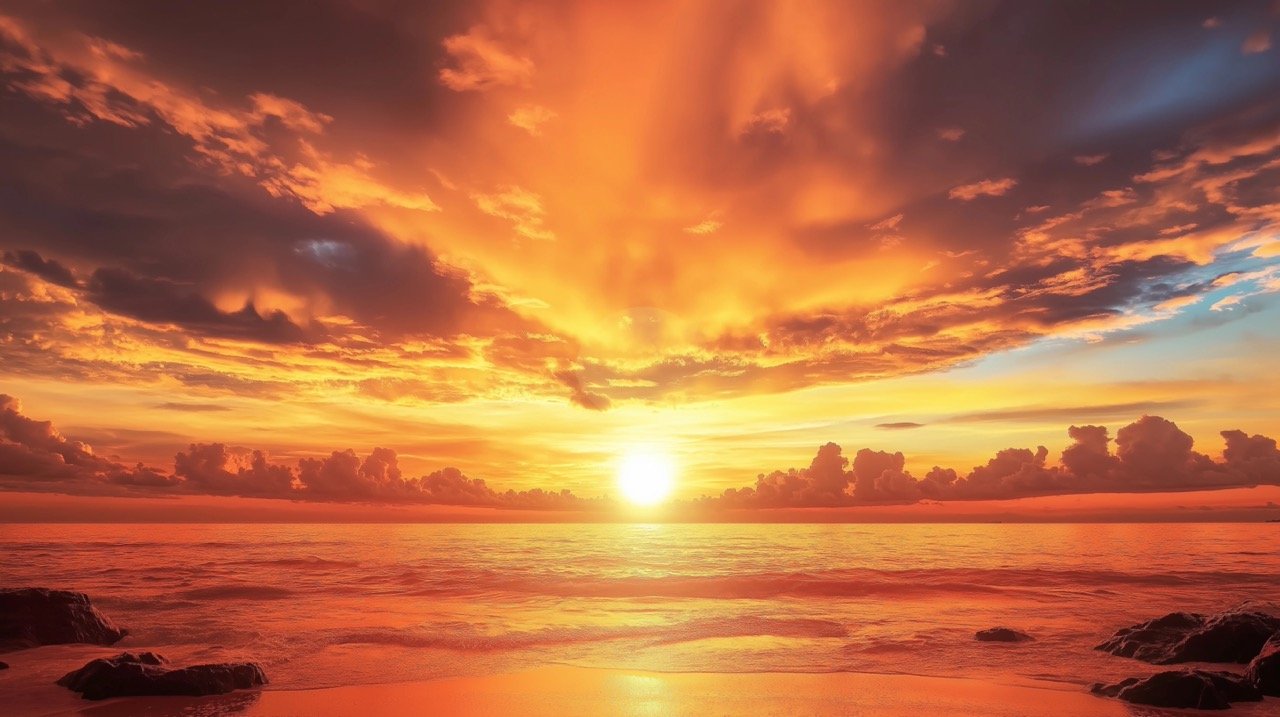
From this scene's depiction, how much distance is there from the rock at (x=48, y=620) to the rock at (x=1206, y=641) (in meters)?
30.2

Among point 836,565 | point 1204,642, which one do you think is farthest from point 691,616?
point 836,565

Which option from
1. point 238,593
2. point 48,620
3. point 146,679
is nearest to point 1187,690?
point 146,679

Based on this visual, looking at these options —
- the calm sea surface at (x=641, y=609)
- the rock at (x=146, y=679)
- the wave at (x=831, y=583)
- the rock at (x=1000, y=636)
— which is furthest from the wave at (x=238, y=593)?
the rock at (x=1000, y=636)

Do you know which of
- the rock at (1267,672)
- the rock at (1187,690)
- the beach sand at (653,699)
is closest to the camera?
the beach sand at (653,699)

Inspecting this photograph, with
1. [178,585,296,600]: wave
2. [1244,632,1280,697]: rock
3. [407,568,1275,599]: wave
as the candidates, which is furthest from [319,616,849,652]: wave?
[178,585,296,600]: wave

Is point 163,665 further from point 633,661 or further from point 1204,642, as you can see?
point 1204,642

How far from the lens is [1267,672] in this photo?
13.5 metres

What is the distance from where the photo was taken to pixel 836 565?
49.8m

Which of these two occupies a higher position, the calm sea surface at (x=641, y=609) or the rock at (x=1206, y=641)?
the rock at (x=1206, y=641)

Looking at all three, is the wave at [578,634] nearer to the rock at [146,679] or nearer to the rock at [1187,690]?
the rock at [146,679]

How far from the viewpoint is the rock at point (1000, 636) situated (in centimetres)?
1945

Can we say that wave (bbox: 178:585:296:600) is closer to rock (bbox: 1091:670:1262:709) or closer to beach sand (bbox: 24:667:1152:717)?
beach sand (bbox: 24:667:1152:717)

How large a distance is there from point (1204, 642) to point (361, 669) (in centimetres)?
2191

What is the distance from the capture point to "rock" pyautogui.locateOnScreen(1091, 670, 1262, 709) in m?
12.2
